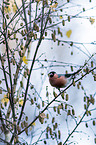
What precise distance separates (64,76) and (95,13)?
3.37 feet

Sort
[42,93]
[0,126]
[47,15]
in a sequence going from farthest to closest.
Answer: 1. [42,93]
2. [0,126]
3. [47,15]

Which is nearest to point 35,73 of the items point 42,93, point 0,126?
point 42,93

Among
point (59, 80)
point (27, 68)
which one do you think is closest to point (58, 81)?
point (59, 80)

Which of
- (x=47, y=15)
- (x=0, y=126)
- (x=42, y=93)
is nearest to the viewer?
(x=47, y=15)

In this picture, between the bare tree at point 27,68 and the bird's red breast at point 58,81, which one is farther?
the bird's red breast at point 58,81

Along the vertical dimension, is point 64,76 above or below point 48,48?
below

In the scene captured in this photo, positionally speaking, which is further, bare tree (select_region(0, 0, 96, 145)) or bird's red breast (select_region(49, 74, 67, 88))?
bird's red breast (select_region(49, 74, 67, 88))

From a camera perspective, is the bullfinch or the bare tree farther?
the bullfinch

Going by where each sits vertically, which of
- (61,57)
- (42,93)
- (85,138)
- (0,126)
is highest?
(61,57)

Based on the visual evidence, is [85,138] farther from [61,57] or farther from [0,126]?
[0,126]

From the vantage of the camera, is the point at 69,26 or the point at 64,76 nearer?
the point at 64,76

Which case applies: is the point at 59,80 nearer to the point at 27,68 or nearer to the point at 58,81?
the point at 58,81

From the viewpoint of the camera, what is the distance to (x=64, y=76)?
1646 mm

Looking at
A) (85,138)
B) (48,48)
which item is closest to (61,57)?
(48,48)
